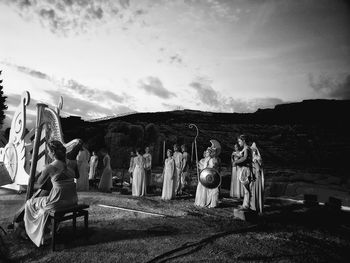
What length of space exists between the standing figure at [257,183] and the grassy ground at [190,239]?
0.39 m

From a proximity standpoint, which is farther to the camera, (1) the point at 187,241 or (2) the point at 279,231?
(2) the point at 279,231

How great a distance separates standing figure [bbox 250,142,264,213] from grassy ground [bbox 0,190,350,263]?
1.29 feet

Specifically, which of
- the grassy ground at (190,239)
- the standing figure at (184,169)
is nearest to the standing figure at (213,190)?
the grassy ground at (190,239)

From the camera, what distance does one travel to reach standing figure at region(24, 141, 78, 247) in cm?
381

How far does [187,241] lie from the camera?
424 cm

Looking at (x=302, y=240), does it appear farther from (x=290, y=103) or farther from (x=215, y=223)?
(x=290, y=103)

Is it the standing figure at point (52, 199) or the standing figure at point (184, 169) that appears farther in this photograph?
the standing figure at point (184, 169)

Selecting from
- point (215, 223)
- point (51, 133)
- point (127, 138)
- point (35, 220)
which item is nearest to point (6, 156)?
point (51, 133)

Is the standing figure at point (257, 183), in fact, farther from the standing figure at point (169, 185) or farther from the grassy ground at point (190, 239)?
the standing figure at point (169, 185)

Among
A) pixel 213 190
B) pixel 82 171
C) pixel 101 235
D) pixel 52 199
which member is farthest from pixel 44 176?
pixel 82 171

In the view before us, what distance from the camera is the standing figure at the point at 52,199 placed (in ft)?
12.5

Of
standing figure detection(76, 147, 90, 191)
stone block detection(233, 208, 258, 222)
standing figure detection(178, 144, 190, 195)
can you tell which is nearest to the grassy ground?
stone block detection(233, 208, 258, 222)

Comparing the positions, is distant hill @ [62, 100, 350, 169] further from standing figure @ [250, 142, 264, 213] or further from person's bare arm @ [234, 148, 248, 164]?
person's bare arm @ [234, 148, 248, 164]

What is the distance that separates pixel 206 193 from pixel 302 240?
362cm
